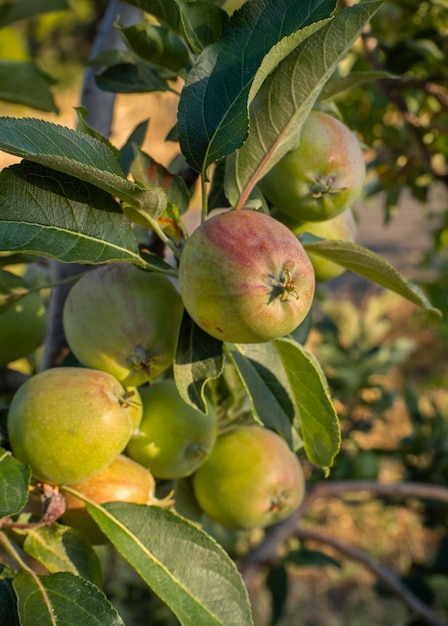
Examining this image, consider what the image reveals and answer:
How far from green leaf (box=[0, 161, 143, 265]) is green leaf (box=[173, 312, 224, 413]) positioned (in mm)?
86

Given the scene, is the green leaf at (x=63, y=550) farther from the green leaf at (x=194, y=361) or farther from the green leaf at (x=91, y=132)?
the green leaf at (x=91, y=132)

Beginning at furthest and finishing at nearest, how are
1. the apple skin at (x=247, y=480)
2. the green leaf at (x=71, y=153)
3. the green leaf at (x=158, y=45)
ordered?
the apple skin at (x=247, y=480) < the green leaf at (x=158, y=45) < the green leaf at (x=71, y=153)

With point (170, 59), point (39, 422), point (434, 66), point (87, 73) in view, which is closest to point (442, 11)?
point (434, 66)

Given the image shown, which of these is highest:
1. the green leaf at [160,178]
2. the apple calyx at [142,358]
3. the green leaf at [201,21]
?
the green leaf at [201,21]

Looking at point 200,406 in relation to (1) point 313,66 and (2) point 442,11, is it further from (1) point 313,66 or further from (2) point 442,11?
(2) point 442,11

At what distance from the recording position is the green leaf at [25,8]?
4.10 ft

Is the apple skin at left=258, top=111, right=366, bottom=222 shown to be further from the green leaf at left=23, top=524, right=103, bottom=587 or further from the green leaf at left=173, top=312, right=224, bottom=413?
the green leaf at left=23, top=524, right=103, bottom=587

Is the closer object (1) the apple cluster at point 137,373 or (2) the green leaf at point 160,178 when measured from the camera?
(1) the apple cluster at point 137,373

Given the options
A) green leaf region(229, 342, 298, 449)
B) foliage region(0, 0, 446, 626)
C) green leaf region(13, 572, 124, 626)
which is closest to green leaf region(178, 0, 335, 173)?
foliage region(0, 0, 446, 626)

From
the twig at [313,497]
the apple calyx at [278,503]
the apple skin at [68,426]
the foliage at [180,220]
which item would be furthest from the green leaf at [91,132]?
the twig at [313,497]

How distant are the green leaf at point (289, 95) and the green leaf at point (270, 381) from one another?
0.54ft

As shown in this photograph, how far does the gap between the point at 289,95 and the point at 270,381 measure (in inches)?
11.8

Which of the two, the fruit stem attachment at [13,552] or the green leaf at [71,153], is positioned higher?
the green leaf at [71,153]

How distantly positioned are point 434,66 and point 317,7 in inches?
38.9
